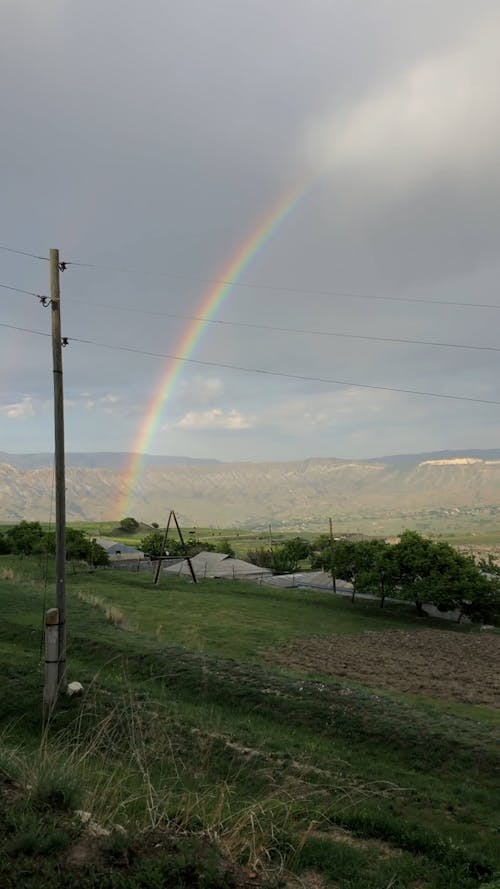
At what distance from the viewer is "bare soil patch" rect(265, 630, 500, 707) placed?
63.6 ft

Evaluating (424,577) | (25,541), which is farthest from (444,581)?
(25,541)

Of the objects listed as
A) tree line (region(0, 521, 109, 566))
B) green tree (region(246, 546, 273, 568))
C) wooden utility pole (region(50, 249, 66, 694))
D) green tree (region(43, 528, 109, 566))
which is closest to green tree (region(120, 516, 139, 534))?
green tree (region(246, 546, 273, 568))

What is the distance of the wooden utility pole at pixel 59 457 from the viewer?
547 inches

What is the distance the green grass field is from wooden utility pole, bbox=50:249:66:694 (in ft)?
5.30

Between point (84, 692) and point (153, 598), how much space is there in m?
25.6

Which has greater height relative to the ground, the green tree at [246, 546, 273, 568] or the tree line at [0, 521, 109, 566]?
the tree line at [0, 521, 109, 566]

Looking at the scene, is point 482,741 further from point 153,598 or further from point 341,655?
point 153,598

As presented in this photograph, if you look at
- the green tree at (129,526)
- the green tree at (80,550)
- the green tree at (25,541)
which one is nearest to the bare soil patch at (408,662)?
the green tree at (80,550)

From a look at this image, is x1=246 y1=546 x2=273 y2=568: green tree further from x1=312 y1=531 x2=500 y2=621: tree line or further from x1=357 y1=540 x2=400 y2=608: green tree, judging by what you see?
x1=357 y1=540 x2=400 y2=608: green tree

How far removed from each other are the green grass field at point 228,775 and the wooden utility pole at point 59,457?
162 centimetres

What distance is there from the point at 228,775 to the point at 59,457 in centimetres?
821

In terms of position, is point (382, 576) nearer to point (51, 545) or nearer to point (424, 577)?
point (424, 577)

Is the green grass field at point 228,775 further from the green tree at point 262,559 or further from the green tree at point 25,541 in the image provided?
the green tree at point 262,559

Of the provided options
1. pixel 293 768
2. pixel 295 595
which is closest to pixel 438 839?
pixel 293 768
